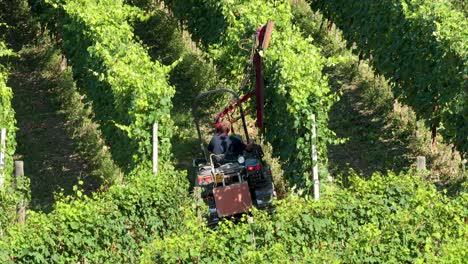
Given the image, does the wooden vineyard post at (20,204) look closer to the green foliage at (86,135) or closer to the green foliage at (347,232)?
the green foliage at (86,135)

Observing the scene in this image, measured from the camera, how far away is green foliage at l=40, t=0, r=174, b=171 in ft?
58.4

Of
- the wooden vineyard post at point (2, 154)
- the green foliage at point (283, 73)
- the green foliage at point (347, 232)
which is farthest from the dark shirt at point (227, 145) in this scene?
the wooden vineyard post at point (2, 154)

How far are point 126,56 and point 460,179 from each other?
6480 millimetres

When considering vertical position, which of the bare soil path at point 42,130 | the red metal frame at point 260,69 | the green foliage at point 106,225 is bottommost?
the bare soil path at point 42,130

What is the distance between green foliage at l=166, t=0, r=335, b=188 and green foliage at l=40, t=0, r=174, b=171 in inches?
70.1

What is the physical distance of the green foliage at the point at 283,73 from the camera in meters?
17.3

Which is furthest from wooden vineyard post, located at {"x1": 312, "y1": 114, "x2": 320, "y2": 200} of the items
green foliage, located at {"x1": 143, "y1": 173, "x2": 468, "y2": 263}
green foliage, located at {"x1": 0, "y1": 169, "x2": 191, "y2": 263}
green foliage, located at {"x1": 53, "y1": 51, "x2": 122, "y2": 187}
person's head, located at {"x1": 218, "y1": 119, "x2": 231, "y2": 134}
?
green foliage, located at {"x1": 53, "y1": 51, "x2": 122, "y2": 187}

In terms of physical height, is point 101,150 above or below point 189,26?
below

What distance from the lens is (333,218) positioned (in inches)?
605

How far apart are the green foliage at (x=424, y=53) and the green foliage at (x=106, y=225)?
16.3ft

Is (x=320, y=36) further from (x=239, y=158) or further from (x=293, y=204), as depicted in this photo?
(x=293, y=204)

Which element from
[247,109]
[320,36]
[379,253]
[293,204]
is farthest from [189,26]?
[379,253]

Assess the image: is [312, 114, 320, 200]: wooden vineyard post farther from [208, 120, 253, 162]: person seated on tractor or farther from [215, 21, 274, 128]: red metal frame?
[215, 21, 274, 128]: red metal frame

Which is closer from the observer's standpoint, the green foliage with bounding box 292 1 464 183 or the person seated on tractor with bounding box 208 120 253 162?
the person seated on tractor with bounding box 208 120 253 162
